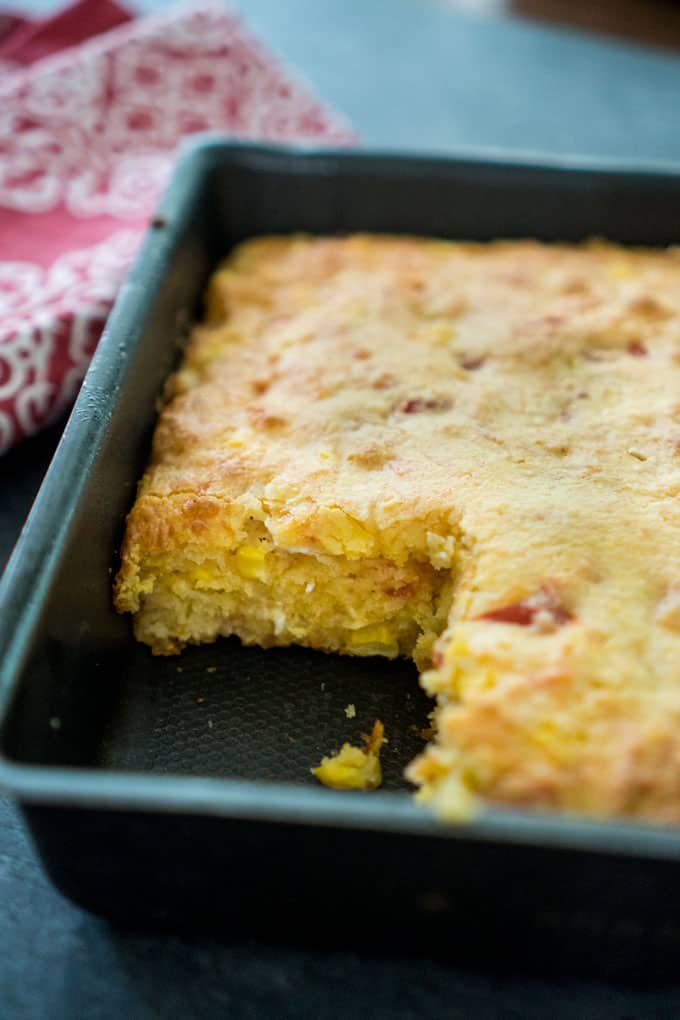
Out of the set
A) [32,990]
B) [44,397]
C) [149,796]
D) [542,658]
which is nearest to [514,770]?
[542,658]

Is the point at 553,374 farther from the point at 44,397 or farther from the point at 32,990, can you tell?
the point at 32,990

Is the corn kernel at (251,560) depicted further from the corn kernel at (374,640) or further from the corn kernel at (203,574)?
the corn kernel at (374,640)

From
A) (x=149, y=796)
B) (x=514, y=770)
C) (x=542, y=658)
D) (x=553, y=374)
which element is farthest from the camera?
(x=553, y=374)

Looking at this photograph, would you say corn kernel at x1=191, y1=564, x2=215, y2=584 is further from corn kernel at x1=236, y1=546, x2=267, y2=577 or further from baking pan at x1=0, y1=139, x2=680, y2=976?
baking pan at x1=0, y1=139, x2=680, y2=976

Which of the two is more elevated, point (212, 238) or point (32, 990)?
point (212, 238)

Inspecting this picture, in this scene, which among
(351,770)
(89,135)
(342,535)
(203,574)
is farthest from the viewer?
(89,135)

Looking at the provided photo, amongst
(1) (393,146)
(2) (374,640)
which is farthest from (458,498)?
(1) (393,146)

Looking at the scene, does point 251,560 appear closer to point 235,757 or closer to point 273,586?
point 273,586
